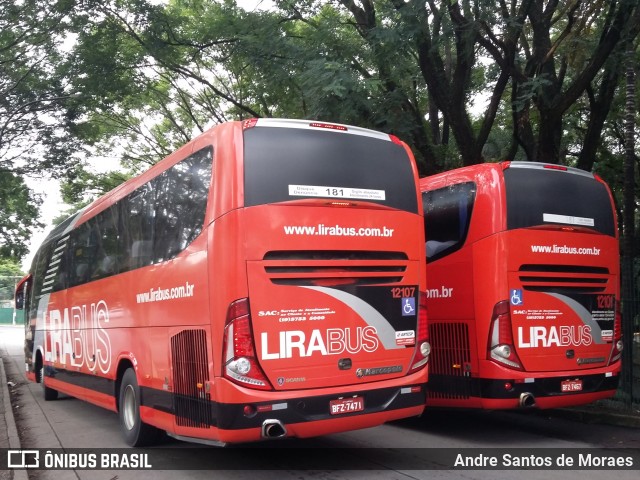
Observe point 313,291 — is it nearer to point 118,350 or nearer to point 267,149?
point 267,149

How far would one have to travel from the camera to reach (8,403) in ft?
38.6

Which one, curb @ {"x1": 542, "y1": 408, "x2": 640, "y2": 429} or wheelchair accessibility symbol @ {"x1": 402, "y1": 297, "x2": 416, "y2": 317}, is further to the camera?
curb @ {"x1": 542, "y1": 408, "x2": 640, "y2": 429}

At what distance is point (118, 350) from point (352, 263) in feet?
12.1

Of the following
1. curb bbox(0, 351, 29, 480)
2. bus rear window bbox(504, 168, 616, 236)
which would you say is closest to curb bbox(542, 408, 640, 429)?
bus rear window bbox(504, 168, 616, 236)

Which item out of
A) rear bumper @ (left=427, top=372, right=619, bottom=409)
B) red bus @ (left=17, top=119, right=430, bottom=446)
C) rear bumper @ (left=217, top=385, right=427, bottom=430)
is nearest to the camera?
rear bumper @ (left=217, top=385, right=427, bottom=430)

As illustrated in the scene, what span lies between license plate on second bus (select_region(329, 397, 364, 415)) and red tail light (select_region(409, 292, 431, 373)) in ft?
2.47

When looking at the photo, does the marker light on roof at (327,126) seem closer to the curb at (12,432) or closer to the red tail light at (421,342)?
the red tail light at (421,342)

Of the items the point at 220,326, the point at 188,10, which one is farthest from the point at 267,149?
the point at 188,10

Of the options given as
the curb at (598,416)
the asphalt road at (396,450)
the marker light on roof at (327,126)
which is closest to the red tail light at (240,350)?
the asphalt road at (396,450)

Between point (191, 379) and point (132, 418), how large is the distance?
7.00ft

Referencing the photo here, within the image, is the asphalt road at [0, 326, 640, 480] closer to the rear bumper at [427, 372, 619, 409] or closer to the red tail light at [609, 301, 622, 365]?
the rear bumper at [427, 372, 619, 409]

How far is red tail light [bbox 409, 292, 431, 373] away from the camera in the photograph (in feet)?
21.3

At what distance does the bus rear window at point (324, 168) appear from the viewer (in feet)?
19.4

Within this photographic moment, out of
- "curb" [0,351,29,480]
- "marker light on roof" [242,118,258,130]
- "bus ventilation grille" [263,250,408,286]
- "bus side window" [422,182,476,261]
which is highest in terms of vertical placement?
"marker light on roof" [242,118,258,130]
